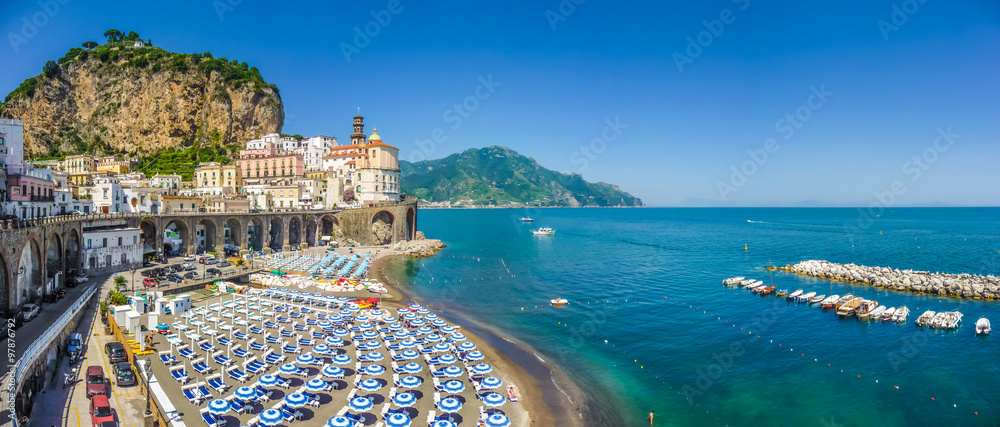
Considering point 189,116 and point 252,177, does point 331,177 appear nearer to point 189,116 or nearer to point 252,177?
point 252,177

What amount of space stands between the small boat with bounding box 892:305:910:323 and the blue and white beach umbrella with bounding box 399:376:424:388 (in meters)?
40.7

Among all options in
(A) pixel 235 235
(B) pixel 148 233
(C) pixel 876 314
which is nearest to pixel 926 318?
(C) pixel 876 314

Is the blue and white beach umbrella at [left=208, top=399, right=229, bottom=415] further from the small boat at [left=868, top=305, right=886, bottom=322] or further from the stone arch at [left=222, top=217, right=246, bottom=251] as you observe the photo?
the stone arch at [left=222, top=217, right=246, bottom=251]

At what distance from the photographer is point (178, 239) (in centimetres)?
6391

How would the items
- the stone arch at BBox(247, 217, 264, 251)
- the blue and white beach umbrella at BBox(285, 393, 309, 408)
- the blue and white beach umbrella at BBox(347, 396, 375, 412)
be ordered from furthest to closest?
the stone arch at BBox(247, 217, 264, 251), the blue and white beach umbrella at BBox(285, 393, 309, 408), the blue and white beach umbrella at BBox(347, 396, 375, 412)

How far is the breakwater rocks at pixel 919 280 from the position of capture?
48.8 metres

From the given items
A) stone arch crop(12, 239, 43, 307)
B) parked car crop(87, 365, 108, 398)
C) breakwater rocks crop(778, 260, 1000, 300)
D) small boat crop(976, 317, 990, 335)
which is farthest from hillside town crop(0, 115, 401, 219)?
small boat crop(976, 317, 990, 335)

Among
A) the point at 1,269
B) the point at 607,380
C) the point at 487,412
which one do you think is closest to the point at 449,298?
the point at 607,380

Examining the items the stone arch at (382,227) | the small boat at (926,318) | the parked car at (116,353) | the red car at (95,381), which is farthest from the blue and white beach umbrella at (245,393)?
the stone arch at (382,227)

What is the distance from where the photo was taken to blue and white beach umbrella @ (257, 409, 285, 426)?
2059 cm

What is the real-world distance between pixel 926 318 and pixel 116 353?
188ft

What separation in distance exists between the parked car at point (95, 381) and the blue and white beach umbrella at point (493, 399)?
1704 centimetres

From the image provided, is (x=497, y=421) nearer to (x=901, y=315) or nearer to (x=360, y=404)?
(x=360, y=404)

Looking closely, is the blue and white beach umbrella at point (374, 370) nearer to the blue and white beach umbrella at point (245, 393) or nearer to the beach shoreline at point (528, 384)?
the blue and white beach umbrella at point (245, 393)
